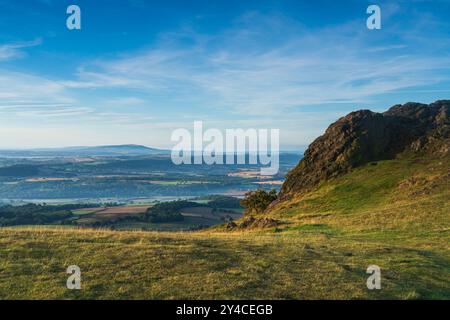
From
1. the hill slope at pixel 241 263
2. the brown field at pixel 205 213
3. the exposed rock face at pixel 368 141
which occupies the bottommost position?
the brown field at pixel 205 213

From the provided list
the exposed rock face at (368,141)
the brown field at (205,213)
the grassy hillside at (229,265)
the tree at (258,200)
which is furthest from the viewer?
the brown field at (205,213)

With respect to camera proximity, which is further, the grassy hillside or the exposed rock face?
the exposed rock face

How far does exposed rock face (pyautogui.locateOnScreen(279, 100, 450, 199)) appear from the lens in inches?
2611

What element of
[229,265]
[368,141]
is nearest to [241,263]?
[229,265]

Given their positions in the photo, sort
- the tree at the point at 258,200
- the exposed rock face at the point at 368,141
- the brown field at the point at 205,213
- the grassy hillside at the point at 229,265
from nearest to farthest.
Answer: the grassy hillside at the point at 229,265 < the exposed rock face at the point at 368,141 < the tree at the point at 258,200 < the brown field at the point at 205,213

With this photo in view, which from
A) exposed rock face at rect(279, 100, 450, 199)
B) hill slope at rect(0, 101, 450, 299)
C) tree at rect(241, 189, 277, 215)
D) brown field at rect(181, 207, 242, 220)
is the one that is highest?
exposed rock face at rect(279, 100, 450, 199)

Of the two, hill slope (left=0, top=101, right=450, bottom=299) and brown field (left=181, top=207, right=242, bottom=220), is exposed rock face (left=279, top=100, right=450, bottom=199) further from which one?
brown field (left=181, top=207, right=242, bottom=220)

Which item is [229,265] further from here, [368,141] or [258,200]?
[368,141]

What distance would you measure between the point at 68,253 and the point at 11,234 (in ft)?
22.2

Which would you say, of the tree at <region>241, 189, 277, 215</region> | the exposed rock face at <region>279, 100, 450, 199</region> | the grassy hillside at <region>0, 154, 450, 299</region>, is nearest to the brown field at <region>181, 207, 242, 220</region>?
the tree at <region>241, 189, 277, 215</region>

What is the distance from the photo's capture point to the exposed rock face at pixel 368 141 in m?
66.3

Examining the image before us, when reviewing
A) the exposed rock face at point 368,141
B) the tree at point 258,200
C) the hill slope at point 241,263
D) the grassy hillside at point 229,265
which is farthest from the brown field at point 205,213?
the grassy hillside at point 229,265

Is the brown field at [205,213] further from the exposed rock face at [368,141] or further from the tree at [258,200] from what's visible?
the exposed rock face at [368,141]
